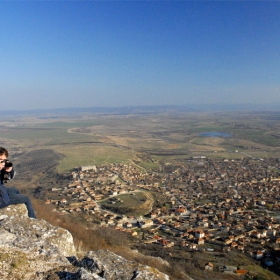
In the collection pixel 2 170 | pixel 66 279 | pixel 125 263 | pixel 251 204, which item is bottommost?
pixel 251 204

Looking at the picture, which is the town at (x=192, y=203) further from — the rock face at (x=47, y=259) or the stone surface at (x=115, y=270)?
the rock face at (x=47, y=259)

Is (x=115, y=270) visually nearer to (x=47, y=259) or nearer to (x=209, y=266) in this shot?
(x=47, y=259)

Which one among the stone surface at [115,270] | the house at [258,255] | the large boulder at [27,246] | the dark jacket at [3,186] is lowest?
the house at [258,255]

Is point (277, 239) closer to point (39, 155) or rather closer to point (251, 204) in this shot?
point (251, 204)

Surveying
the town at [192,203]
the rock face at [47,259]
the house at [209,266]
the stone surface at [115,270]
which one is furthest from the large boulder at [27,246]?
the town at [192,203]

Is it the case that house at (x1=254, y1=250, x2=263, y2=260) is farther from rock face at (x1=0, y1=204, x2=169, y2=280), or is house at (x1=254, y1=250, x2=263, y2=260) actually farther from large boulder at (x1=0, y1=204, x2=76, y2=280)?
large boulder at (x1=0, y1=204, x2=76, y2=280)

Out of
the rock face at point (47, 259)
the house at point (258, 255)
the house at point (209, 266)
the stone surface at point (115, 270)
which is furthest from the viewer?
the house at point (258, 255)

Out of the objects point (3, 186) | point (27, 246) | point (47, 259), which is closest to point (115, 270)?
point (47, 259)

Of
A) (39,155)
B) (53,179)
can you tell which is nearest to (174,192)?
(53,179)
